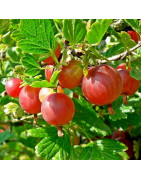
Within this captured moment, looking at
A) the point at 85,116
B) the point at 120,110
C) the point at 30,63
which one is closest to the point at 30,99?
the point at 30,63

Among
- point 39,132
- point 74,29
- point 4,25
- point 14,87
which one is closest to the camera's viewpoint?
point 74,29

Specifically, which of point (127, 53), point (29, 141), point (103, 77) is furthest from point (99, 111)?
point (29, 141)

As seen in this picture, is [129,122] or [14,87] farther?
[129,122]

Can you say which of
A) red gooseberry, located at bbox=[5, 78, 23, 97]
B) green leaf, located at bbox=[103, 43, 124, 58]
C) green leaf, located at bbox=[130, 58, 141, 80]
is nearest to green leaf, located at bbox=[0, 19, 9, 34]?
red gooseberry, located at bbox=[5, 78, 23, 97]

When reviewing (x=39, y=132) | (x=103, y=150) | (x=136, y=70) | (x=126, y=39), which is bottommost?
(x=103, y=150)

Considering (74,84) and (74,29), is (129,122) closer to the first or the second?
(74,84)

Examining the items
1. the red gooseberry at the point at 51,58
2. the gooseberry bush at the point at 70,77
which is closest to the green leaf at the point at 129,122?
the gooseberry bush at the point at 70,77

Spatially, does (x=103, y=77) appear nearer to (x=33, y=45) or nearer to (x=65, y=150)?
(x=33, y=45)
